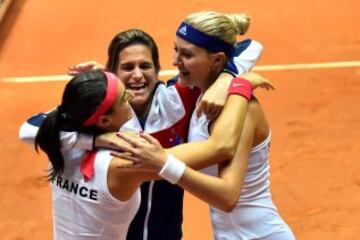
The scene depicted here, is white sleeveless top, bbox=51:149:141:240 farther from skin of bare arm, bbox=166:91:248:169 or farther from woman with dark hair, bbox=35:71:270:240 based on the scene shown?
skin of bare arm, bbox=166:91:248:169

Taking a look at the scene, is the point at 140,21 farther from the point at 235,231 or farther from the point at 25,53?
the point at 235,231

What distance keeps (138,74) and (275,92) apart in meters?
4.11

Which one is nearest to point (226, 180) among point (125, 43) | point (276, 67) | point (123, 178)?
point (123, 178)

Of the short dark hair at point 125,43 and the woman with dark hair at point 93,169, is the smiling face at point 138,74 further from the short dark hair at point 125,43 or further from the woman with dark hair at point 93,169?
the woman with dark hair at point 93,169

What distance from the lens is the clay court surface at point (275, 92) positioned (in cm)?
625

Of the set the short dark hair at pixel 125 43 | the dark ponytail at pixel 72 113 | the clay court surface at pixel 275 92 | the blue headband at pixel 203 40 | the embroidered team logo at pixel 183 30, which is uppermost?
the embroidered team logo at pixel 183 30

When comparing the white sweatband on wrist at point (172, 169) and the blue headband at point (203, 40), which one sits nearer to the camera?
the white sweatband on wrist at point (172, 169)

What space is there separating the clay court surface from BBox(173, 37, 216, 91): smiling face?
2473mm

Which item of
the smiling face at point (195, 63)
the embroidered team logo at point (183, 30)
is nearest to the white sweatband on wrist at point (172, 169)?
the smiling face at point (195, 63)

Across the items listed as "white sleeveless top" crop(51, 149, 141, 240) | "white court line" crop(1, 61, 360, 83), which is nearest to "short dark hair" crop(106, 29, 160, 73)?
"white sleeveless top" crop(51, 149, 141, 240)

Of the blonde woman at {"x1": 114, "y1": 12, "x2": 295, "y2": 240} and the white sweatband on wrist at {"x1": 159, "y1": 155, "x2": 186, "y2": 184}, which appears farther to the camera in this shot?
the blonde woman at {"x1": 114, "y1": 12, "x2": 295, "y2": 240}

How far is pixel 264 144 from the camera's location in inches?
145

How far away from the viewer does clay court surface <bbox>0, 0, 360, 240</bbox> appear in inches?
246

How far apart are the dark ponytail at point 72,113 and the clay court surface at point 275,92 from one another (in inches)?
113
